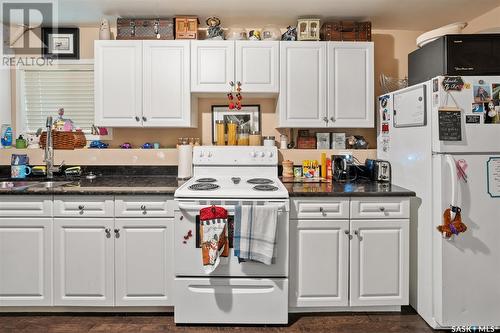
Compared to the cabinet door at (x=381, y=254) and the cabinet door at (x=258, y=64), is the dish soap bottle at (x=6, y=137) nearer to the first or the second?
the cabinet door at (x=258, y=64)

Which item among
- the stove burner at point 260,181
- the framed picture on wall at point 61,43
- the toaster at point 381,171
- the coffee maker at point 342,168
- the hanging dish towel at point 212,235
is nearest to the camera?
the hanging dish towel at point 212,235

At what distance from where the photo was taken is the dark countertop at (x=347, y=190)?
2387 mm

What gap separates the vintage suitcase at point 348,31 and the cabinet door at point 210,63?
881 millimetres

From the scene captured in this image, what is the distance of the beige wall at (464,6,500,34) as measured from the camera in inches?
113

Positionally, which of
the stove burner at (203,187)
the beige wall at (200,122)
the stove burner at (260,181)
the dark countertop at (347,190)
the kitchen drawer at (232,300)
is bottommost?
the kitchen drawer at (232,300)

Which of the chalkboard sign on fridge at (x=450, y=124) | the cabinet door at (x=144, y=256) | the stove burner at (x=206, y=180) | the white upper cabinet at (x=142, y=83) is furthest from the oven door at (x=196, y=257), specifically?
the chalkboard sign on fridge at (x=450, y=124)

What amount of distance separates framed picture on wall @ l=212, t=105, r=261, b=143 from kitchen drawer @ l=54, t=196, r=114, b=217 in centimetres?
123

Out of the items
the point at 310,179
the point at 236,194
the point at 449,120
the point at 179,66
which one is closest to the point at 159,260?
the point at 236,194

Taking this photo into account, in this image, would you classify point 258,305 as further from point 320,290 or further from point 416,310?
point 416,310

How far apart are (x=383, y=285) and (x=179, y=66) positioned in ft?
7.80

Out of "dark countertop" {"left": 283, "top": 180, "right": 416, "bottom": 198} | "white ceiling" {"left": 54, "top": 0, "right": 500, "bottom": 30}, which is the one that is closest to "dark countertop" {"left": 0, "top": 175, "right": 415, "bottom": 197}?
"dark countertop" {"left": 283, "top": 180, "right": 416, "bottom": 198}

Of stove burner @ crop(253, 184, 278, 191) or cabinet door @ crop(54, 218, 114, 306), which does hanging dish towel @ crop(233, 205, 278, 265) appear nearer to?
stove burner @ crop(253, 184, 278, 191)

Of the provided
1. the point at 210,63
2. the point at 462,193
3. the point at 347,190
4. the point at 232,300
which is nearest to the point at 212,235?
the point at 232,300

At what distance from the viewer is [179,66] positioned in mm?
2912
